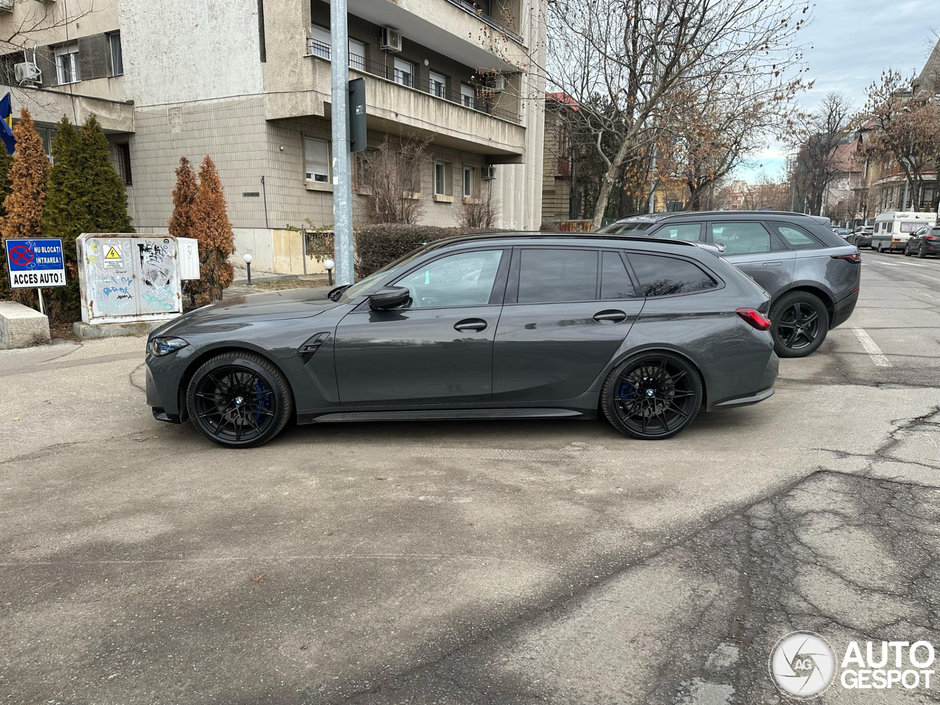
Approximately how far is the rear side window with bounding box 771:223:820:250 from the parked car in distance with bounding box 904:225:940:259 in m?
32.5

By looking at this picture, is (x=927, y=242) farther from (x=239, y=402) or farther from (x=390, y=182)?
(x=239, y=402)

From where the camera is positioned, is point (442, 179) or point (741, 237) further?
point (442, 179)

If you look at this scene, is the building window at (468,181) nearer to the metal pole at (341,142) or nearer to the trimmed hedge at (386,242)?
the trimmed hedge at (386,242)

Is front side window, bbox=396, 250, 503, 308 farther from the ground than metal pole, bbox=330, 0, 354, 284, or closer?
closer

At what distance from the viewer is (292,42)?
17.0 m

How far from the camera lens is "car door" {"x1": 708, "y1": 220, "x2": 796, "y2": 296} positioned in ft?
27.3

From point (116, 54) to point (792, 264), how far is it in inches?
837

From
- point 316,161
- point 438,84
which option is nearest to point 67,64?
point 316,161

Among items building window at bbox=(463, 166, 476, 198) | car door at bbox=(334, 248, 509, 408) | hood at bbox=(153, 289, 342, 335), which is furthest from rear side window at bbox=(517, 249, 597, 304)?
building window at bbox=(463, 166, 476, 198)

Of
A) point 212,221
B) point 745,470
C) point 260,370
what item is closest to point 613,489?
point 745,470

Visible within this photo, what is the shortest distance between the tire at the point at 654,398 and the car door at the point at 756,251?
3.71m

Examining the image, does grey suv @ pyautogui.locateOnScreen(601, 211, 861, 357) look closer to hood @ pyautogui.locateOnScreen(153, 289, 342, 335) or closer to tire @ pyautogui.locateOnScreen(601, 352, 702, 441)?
tire @ pyautogui.locateOnScreen(601, 352, 702, 441)

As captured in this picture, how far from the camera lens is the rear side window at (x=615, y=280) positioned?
527 centimetres

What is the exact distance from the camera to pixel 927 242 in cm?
3478
